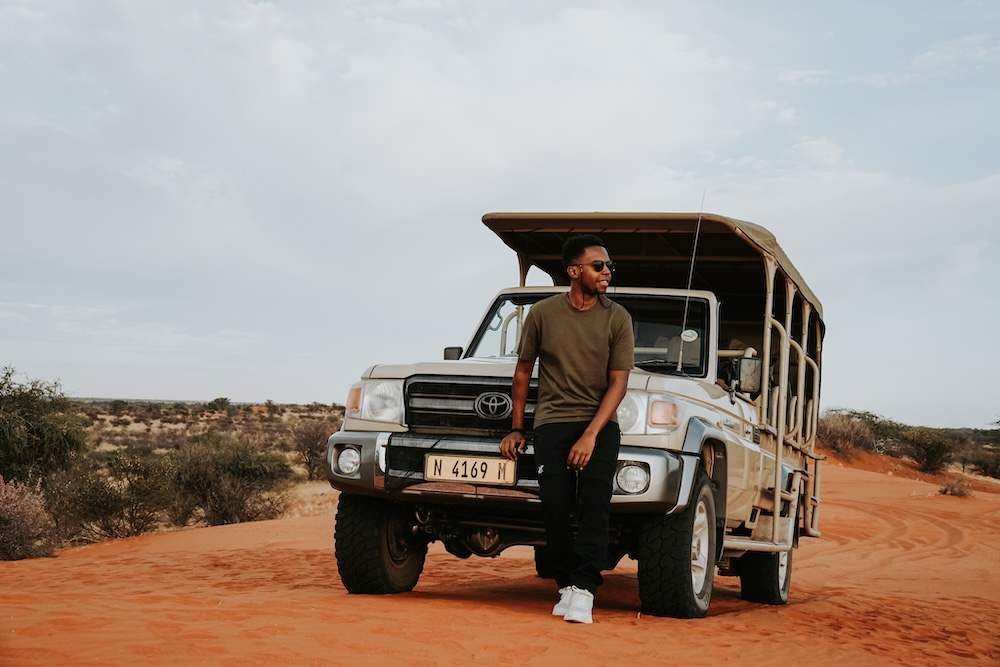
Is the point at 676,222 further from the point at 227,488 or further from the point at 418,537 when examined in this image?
the point at 227,488

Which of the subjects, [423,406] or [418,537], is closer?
[423,406]

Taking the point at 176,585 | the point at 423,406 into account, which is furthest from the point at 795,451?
the point at 176,585

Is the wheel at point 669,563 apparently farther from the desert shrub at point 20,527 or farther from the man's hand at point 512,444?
the desert shrub at point 20,527

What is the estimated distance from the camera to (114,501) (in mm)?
15859

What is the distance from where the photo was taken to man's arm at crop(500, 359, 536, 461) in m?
5.58

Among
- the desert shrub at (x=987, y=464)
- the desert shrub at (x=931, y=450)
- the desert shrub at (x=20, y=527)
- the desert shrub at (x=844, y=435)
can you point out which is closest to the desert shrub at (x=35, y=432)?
the desert shrub at (x=20, y=527)

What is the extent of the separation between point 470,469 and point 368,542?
39.7 inches

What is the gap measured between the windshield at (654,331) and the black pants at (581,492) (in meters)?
1.56

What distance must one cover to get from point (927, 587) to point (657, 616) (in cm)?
691

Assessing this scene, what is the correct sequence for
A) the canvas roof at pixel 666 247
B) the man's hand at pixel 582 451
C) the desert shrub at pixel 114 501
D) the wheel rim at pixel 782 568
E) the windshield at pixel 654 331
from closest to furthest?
the man's hand at pixel 582 451 → the windshield at pixel 654 331 → the canvas roof at pixel 666 247 → the wheel rim at pixel 782 568 → the desert shrub at pixel 114 501

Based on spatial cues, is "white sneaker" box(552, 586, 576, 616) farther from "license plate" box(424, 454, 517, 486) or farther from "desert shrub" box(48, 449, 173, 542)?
"desert shrub" box(48, 449, 173, 542)

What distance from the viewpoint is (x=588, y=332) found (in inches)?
217

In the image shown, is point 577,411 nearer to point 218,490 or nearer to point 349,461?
point 349,461

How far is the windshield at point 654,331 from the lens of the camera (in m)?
7.02
